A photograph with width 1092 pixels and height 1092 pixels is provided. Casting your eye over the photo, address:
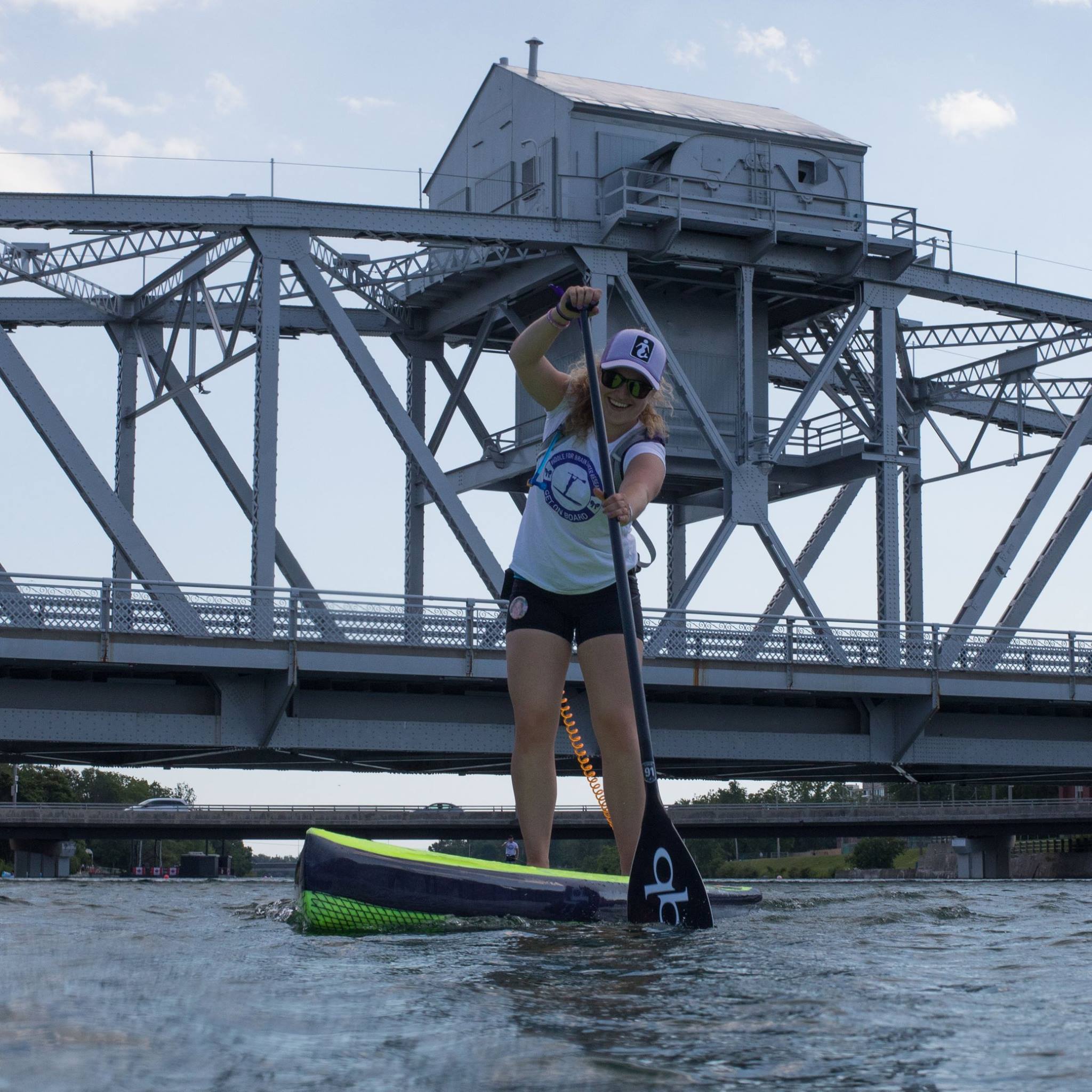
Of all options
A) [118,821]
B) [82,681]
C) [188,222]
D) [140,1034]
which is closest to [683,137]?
[188,222]

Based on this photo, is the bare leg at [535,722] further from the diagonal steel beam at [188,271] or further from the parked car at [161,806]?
the parked car at [161,806]

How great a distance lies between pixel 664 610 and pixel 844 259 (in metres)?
10.4

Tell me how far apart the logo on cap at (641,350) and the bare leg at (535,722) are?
1.24 metres

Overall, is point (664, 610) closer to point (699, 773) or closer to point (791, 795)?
point (699, 773)

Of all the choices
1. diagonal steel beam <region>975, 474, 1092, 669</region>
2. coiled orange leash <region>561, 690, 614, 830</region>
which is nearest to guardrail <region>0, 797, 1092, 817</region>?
diagonal steel beam <region>975, 474, 1092, 669</region>

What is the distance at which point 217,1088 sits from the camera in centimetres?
243

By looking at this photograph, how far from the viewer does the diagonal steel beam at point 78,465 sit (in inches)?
835

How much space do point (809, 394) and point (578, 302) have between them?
22.0 metres

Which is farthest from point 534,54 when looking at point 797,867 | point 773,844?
point 773,844

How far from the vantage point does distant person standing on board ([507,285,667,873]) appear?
6285 millimetres

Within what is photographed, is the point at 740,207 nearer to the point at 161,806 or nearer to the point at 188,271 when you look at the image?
the point at 188,271

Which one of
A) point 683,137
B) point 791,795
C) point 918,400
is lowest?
point 791,795

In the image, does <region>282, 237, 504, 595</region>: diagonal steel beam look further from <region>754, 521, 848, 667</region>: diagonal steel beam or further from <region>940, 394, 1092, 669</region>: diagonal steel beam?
<region>940, 394, 1092, 669</region>: diagonal steel beam

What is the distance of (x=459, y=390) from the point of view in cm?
3019
